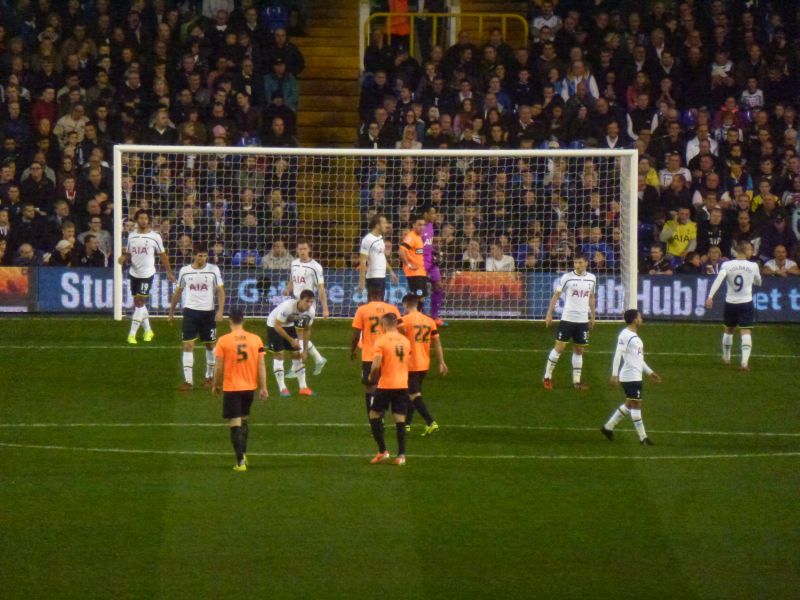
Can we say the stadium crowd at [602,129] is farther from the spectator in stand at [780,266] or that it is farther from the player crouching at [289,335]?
the player crouching at [289,335]

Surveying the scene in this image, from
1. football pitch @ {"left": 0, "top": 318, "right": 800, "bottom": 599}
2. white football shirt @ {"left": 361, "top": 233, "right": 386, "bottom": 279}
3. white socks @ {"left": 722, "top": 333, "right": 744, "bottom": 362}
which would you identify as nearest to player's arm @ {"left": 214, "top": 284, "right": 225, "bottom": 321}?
football pitch @ {"left": 0, "top": 318, "right": 800, "bottom": 599}

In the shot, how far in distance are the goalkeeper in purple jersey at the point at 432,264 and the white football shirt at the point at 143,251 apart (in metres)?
4.40

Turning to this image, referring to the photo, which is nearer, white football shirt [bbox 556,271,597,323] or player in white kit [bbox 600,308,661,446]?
player in white kit [bbox 600,308,661,446]

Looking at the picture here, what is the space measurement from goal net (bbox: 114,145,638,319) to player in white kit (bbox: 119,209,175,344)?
1536 mm

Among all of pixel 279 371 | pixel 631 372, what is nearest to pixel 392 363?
pixel 631 372

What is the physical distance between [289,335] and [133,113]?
10353 millimetres

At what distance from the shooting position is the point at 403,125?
29.5 m

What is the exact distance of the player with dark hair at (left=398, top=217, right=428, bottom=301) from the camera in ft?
Result: 82.6

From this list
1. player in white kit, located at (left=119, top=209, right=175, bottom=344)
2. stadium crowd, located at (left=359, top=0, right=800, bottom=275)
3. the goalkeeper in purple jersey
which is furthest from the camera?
stadium crowd, located at (left=359, top=0, right=800, bottom=275)

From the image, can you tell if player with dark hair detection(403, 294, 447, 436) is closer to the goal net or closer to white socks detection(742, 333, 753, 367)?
white socks detection(742, 333, 753, 367)

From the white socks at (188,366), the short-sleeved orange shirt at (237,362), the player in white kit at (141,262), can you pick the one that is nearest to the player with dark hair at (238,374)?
the short-sleeved orange shirt at (237,362)

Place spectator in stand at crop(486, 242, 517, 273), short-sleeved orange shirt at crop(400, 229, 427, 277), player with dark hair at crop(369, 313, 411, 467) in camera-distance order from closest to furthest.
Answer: player with dark hair at crop(369, 313, 411, 467), short-sleeved orange shirt at crop(400, 229, 427, 277), spectator in stand at crop(486, 242, 517, 273)

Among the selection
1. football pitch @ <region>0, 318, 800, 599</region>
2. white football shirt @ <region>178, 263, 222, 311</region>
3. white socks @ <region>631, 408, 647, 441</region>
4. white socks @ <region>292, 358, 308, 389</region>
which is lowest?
football pitch @ <region>0, 318, 800, 599</region>

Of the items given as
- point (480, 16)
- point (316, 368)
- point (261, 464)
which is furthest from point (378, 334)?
point (480, 16)
